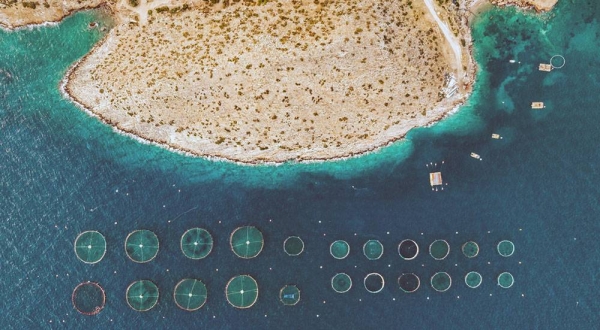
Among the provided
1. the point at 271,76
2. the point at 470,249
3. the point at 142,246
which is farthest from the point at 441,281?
the point at 142,246

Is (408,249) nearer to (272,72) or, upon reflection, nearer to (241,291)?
(241,291)

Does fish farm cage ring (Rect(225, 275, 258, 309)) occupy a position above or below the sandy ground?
below

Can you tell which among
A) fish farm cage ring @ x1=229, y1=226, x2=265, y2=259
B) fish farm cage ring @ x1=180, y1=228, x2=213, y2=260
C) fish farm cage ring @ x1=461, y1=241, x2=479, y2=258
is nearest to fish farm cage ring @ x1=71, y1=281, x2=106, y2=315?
fish farm cage ring @ x1=180, y1=228, x2=213, y2=260

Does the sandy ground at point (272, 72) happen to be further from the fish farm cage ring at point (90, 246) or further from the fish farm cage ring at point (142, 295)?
the fish farm cage ring at point (142, 295)

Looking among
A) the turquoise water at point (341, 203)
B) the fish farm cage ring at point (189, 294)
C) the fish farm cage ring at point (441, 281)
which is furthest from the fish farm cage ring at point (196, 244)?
the fish farm cage ring at point (441, 281)

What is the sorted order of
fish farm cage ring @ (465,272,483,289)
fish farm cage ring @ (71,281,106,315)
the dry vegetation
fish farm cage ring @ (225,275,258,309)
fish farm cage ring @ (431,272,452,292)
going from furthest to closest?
fish farm cage ring @ (465,272,483,289)
fish farm cage ring @ (431,272,452,292)
fish farm cage ring @ (225,275,258,309)
fish farm cage ring @ (71,281,106,315)
the dry vegetation

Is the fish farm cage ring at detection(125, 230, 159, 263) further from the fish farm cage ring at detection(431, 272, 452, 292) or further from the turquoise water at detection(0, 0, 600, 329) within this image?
the fish farm cage ring at detection(431, 272, 452, 292)
